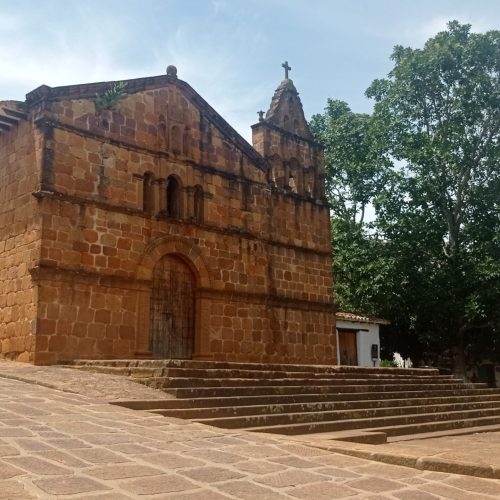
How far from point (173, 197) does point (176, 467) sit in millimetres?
11149

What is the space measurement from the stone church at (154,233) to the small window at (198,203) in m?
0.04

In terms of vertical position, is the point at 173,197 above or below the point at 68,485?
above

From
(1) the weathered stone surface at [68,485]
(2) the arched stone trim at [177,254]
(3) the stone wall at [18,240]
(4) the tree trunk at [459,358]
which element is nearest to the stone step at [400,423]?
(1) the weathered stone surface at [68,485]

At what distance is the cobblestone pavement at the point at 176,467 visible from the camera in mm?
4352

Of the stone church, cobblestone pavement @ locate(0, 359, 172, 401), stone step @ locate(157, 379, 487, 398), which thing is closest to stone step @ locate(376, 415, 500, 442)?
stone step @ locate(157, 379, 487, 398)

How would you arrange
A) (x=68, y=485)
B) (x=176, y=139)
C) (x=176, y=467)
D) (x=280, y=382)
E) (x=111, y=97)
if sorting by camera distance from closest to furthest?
1. (x=68, y=485)
2. (x=176, y=467)
3. (x=280, y=382)
4. (x=111, y=97)
5. (x=176, y=139)

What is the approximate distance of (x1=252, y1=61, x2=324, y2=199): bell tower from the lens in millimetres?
18566

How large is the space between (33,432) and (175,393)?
3.08 metres

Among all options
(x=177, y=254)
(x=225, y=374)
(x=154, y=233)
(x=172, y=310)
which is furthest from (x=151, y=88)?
(x=225, y=374)

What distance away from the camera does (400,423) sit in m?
10.9

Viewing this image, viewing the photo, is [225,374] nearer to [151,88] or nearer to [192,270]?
[192,270]

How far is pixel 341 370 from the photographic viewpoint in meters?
12.8

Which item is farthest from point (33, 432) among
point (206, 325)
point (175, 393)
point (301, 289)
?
point (301, 289)

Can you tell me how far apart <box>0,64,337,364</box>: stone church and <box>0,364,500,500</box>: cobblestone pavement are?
6.39 metres
